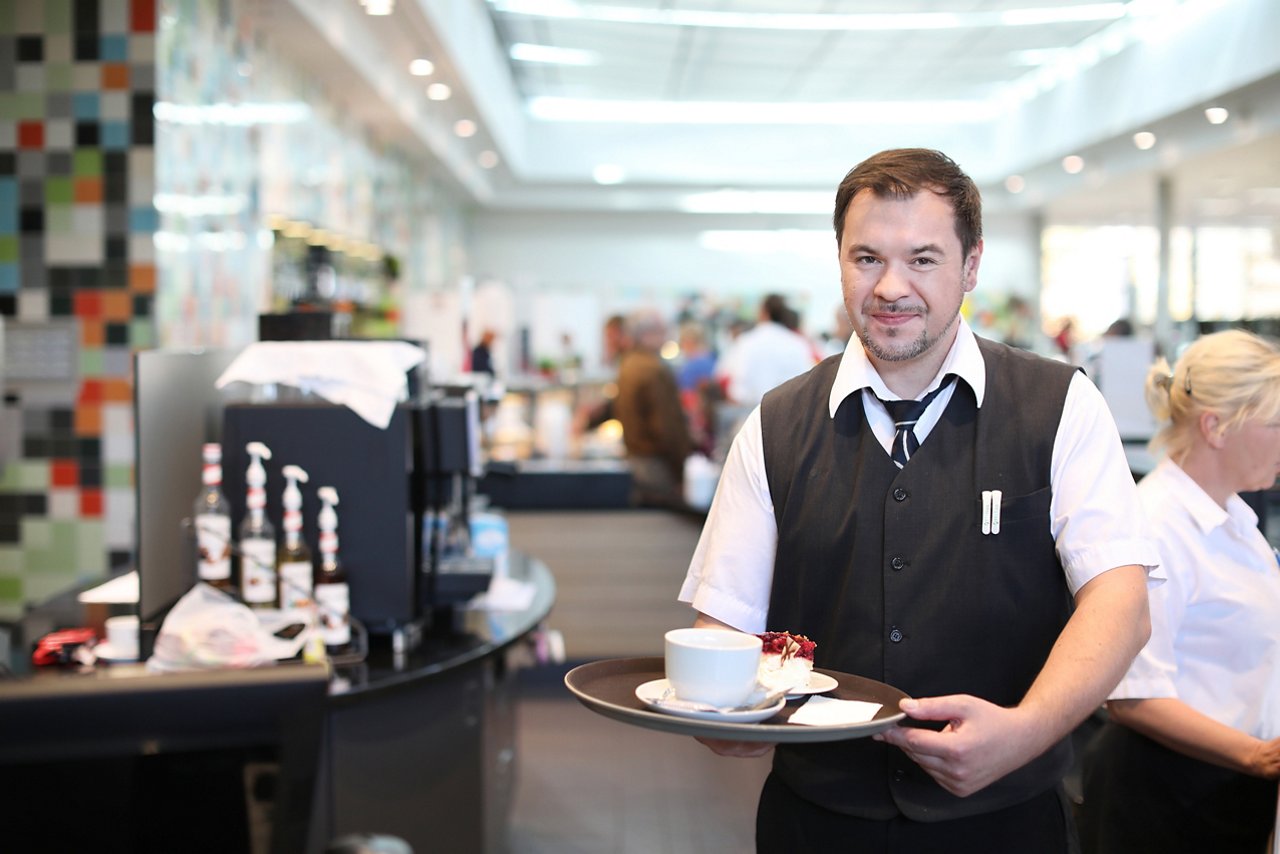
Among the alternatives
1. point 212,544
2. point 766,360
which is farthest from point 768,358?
point 212,544

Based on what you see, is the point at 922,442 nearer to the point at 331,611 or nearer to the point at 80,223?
the point at 331,611

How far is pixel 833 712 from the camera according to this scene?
1.44 m

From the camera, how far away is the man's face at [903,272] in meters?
1.66

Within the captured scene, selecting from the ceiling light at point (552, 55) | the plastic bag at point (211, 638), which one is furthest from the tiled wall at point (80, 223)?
the ceiling light at point (552, 55)

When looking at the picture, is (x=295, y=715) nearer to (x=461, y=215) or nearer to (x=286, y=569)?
(x=286, y=569)

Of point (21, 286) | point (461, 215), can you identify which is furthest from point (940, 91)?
point (21, 286)

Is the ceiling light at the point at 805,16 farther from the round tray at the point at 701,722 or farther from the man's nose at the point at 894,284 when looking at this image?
the round tray at the point at 701,722

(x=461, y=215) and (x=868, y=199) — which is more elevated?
(x=461, y=215)

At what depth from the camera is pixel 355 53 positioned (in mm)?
6531

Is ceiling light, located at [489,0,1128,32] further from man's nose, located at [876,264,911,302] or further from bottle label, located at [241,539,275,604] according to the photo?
man's nose, located at [876,264,911,302]

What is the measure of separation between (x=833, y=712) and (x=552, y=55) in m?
10.1

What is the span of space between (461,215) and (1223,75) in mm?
8762

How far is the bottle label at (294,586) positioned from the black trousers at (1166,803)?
1.64 m

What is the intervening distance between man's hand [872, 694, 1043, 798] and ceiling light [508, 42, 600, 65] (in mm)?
9628
